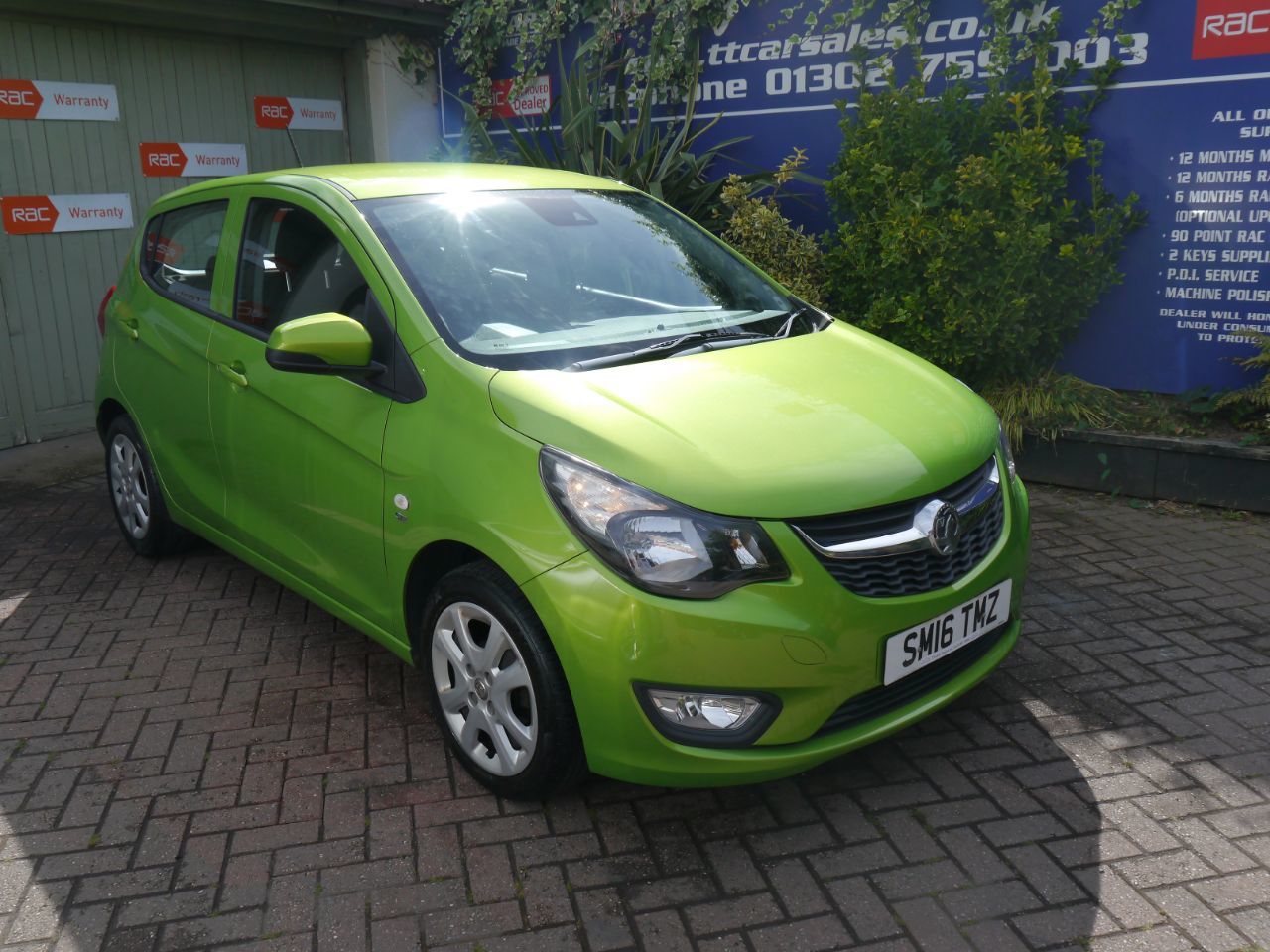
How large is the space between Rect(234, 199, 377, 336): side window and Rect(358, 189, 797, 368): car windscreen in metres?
0.19

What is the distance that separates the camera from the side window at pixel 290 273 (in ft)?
11.8

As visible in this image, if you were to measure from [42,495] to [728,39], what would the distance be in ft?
17.3

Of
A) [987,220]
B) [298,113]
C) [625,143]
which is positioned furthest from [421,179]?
[298,113]

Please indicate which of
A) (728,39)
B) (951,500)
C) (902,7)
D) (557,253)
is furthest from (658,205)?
(728,39)

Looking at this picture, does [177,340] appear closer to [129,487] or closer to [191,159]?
[129,487]

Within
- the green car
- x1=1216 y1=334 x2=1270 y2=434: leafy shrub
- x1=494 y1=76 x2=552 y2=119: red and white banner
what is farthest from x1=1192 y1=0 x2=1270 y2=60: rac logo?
x1=494 y1=76 x2=552 y2=119: red and white banner

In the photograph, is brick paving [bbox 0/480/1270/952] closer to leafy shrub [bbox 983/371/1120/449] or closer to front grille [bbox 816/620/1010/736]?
front grille [bbox 816/620/1010/736]

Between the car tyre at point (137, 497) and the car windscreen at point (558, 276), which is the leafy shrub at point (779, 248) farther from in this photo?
the car tyre at point (137, 497)

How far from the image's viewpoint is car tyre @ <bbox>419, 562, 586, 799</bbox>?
9.41 ft

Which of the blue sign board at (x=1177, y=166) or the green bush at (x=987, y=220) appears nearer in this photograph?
the blue sign board at (x=1177, y=166)

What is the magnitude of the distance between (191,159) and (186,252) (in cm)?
389

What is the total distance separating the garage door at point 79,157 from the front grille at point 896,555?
6389 millimetres

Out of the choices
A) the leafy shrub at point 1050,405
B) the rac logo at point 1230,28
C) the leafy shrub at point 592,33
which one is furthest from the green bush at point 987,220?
the leafy shrub at point 592,33

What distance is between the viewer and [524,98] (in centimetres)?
909
